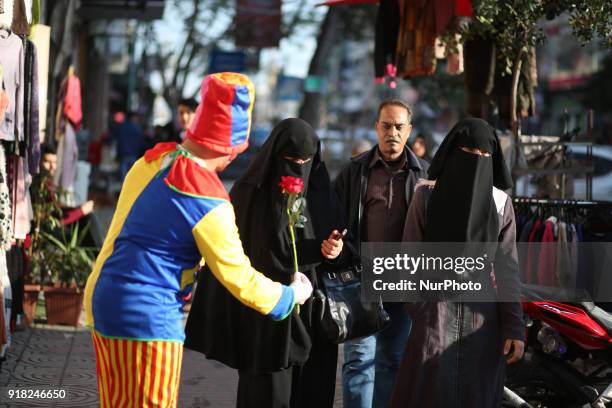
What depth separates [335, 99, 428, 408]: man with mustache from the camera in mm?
5535

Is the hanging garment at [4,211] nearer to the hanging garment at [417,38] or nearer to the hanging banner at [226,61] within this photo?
the hanging garment at [417,38]

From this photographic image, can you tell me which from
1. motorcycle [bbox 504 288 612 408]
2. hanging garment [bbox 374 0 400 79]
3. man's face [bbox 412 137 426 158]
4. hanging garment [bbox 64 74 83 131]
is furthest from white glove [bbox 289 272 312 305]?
hanging garment [bbox 64 74 83 131]

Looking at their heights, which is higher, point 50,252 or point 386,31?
point 386,31

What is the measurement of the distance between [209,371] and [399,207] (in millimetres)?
2461

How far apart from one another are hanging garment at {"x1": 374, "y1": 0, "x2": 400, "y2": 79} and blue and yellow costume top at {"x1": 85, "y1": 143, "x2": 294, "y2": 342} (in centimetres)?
689

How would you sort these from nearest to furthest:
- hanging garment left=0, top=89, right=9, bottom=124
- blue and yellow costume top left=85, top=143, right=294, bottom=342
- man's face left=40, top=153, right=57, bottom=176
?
blue and yellow costume top left=85, top=143, right=294, bottom=342 < hanging garment left=0, top=89, right=9, bottom=124 < man's face left=40, top=153, right=57, bottom=176

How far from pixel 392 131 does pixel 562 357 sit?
1610 mm

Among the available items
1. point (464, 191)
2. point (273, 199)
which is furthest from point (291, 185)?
point (464, 191)

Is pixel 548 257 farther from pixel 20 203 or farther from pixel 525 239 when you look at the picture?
pixel 20 203

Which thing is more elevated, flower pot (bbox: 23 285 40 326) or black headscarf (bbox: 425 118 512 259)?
black headscarf (bbox: 425 118 512 259)

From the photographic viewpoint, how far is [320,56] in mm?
21047

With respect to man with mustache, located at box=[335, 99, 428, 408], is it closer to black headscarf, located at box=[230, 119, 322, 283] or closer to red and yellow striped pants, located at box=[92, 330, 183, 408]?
black headscarf, located at box=[230, 119, 322, 283]

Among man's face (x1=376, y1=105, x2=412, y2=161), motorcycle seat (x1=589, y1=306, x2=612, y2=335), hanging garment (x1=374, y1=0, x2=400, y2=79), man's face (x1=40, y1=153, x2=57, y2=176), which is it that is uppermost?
hanging garment (x1=374, y1=0, x2=400, y2=79)

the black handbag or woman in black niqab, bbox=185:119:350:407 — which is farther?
the black handbag
